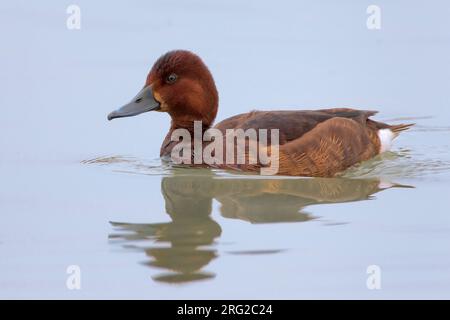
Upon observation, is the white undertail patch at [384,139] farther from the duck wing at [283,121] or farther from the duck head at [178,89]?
the duck head at [178,89]

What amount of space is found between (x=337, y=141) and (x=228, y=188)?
158 cm

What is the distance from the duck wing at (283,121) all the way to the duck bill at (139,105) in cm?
69

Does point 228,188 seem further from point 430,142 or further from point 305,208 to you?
point 430,142

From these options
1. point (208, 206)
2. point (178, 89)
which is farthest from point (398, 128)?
point (208, 206)

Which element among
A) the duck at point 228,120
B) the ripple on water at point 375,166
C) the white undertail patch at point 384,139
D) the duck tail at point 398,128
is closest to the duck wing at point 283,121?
the duck at point 228,120

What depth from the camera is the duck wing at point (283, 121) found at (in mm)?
8047

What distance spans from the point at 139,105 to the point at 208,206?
5.82ft

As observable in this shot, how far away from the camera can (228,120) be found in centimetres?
859

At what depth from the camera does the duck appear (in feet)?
26.3

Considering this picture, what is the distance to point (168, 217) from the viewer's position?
254 inches

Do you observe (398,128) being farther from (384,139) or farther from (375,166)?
(375,166)

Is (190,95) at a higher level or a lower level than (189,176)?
higher

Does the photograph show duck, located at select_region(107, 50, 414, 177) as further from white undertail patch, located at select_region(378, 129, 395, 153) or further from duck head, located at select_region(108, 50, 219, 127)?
white undertail patch, located at select_region(378, 129, 395, 153)

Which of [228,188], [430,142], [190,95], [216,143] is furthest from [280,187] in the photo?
[430,142]
